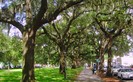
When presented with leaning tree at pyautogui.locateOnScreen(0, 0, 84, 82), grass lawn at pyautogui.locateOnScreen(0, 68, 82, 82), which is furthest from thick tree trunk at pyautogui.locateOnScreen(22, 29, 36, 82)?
grass lawn at pyautogui.locateOnScreen(0, 68, 82, 82)

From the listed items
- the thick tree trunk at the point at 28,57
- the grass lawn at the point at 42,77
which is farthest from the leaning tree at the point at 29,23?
the grass lawn at the point at 42,77

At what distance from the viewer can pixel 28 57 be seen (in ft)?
57.3

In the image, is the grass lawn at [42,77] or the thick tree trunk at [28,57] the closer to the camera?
the thick tree trunk at [28,57]

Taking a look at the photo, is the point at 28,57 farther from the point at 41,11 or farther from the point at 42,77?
the point at 42,77

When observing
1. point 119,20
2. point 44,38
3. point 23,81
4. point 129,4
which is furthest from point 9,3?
point 44,38

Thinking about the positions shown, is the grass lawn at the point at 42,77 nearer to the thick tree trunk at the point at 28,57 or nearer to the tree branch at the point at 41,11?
the thick tree trunk at the point at 28,57

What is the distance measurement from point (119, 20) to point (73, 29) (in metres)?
12.4

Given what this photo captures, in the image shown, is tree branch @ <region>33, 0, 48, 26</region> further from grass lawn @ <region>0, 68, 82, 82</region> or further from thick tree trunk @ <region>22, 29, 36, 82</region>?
grass lawn @ <region>0, 68, 82, 82</region>

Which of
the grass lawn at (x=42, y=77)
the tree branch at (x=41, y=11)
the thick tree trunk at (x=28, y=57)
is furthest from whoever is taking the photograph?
the grass lawn at (x=42, y=77)

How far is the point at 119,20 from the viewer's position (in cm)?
3014

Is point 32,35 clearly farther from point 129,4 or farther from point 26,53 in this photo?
point 129,4

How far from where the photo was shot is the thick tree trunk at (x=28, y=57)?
17.2 m

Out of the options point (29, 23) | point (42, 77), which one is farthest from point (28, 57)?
point (42, 77)

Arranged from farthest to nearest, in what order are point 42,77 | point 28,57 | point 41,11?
point 42,77 < point 28,57 < point 41,11
